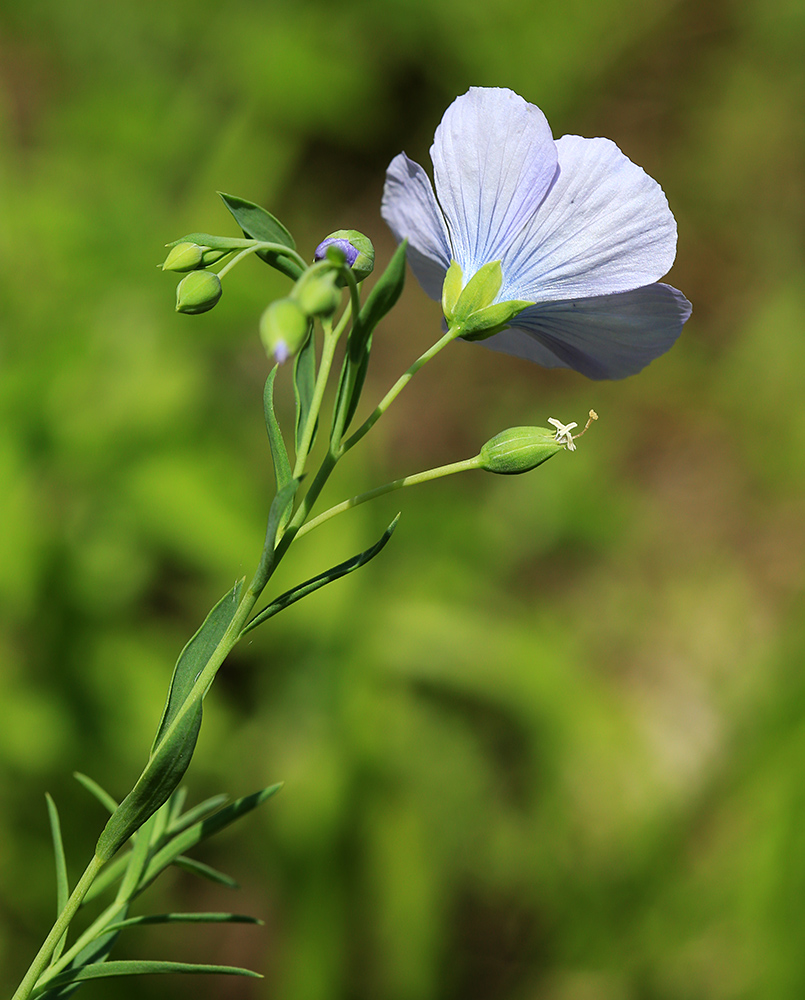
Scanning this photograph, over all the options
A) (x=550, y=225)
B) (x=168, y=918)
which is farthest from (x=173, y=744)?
(x=550, y=225)

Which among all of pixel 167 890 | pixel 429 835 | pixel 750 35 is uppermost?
pixel 750 35

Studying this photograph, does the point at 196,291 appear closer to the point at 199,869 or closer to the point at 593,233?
the point at 593,233

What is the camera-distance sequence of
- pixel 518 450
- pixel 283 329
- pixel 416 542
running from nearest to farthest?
1. pixel 283 329
2. pixel 518 450
3. pixel 416 542

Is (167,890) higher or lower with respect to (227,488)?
lower

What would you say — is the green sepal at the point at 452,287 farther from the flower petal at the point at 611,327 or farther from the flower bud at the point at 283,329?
the flower bud at the point at 283,329

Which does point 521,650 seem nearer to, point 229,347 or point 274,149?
point 229,347

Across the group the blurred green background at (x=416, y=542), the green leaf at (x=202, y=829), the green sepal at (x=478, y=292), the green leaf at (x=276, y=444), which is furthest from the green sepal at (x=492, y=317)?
the blurred green background at (x=416, y=542)

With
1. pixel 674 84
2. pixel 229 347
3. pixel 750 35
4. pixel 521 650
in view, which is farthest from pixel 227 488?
pixel 750 35
